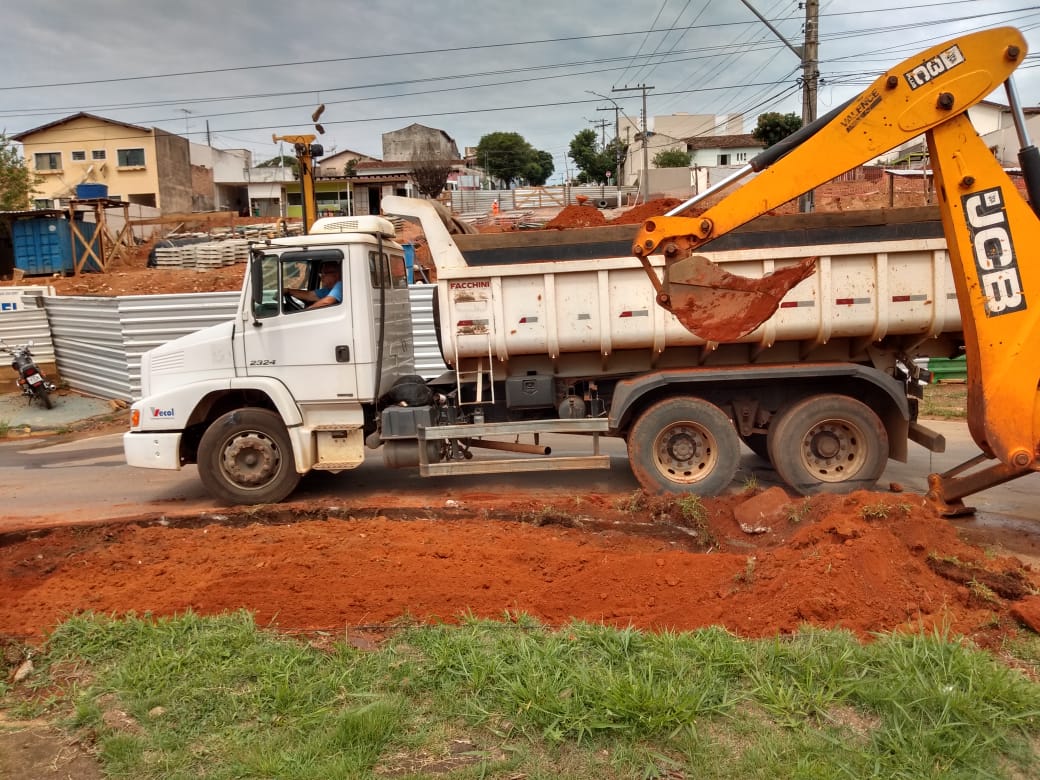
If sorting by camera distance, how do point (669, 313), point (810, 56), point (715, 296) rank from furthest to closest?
point (810, 56) < point (669, 313) < point (715, 296)

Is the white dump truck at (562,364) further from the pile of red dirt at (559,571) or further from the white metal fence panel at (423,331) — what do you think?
the white metal fence panel at (423,331)

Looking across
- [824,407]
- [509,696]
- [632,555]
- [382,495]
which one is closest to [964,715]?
[509,696]

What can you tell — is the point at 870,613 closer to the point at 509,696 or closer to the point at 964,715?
the point at 964,715

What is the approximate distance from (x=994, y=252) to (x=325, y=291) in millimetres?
5652

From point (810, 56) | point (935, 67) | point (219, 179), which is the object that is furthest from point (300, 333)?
point (219, 179)

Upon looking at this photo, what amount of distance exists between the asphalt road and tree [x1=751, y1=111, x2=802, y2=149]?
1598 inches

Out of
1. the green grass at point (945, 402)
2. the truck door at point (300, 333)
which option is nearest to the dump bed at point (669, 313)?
the truck door at point (300, 333)

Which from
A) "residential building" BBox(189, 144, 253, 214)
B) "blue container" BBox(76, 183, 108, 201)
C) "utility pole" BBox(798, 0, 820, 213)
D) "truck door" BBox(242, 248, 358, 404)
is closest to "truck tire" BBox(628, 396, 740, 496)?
"truck door" BBox(242, 248, 358, 404)

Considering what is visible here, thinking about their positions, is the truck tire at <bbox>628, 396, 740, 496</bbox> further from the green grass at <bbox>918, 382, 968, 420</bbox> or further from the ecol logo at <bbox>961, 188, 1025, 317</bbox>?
the green grass at <bbox>918, 382, 968, 420</bbox>

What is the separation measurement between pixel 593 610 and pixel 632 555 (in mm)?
1048

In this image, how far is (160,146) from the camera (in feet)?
153

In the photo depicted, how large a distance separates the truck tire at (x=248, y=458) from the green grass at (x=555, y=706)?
141 inches

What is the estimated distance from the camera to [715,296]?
5551 millimetres

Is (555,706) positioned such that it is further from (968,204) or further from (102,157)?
(102,157)
